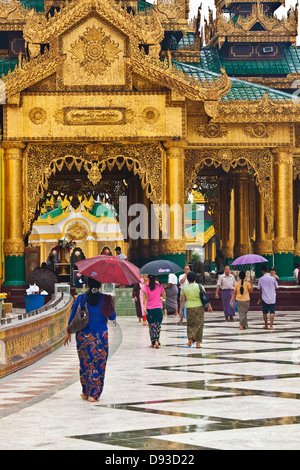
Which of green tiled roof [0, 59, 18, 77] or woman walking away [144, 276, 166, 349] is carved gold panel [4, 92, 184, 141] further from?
woman walking away [144, 276, 166, 349]

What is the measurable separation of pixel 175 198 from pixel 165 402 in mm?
17607

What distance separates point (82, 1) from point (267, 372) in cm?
1674

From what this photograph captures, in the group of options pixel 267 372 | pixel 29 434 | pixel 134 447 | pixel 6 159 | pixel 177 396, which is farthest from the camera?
pixel 6 159

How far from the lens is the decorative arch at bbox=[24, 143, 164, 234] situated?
2702 cm

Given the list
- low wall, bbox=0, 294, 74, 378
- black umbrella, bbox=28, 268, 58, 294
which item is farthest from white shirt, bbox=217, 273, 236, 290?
low wall, bbox=0, 294, 74, 378

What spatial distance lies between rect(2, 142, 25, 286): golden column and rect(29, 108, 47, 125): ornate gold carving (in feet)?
2.33

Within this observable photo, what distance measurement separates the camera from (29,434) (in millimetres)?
7906

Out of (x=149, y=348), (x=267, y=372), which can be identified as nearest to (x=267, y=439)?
(x=267, y=372)

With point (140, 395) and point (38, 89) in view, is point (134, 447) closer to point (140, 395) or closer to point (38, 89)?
point (140, 395)

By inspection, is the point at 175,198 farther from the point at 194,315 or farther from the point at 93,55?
the point at 194,315

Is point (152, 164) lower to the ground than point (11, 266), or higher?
higher

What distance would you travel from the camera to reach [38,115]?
2688 cm

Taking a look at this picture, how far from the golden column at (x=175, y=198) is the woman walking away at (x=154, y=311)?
9.61 m

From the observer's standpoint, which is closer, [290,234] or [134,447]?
[134,447]
